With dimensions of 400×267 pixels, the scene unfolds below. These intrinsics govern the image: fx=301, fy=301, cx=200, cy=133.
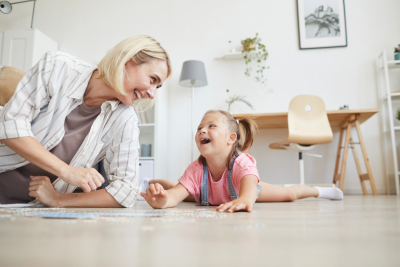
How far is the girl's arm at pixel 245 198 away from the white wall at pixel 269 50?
2.29m

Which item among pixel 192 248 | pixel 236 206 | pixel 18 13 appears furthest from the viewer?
pixel 18 13

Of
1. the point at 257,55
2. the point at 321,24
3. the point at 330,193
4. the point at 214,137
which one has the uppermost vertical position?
the point at 321,24

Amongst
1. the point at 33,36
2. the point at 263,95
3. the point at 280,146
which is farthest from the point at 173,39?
the point at 280,146

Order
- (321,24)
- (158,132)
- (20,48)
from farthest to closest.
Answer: (20,48)
(321,24)
(158,132)

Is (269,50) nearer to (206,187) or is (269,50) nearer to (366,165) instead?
(366,165)

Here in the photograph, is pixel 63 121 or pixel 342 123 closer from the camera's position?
pixel 63 121

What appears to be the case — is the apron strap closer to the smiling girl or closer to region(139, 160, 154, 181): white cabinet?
the smiling girl

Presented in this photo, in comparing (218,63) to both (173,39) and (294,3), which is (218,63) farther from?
(294,3)

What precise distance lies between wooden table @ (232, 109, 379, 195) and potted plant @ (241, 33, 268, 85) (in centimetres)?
63

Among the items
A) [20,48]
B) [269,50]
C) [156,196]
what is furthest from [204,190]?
[20,48]

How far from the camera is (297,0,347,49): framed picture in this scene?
3.38 m

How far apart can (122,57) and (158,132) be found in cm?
212

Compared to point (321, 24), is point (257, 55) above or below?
below

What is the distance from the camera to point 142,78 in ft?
3.58
